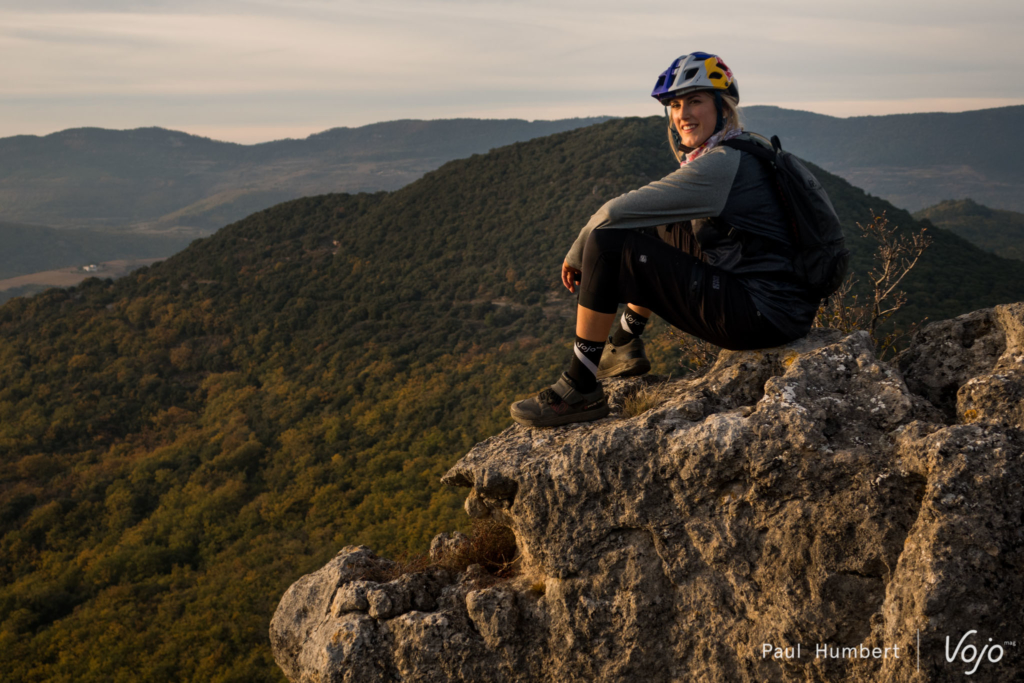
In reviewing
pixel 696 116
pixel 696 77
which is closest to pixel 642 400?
pixel 696 116

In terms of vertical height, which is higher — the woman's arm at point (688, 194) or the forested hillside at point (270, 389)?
the woman's arm at point (688, 194)

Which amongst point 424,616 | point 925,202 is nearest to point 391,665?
point 424,616

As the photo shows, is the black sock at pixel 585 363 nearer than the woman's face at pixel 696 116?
No

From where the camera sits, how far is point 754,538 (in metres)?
3.10

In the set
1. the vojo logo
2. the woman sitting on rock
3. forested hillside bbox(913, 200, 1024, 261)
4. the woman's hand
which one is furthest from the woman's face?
forested hillside bbox(913, 200, 1024, 261)

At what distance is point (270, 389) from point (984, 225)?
217 ft

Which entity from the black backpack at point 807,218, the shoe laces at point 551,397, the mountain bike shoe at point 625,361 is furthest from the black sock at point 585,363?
the black backpack at point 807,218

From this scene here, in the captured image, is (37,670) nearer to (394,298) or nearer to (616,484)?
(616,484)

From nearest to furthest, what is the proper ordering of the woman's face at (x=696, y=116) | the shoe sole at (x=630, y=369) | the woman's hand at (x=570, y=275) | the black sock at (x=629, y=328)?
the woman's face at (x=696, y=116)
the woman's hand at (x=570, y=275)
the black sock at (x=629, y=328)
the shoe sole at (x=630, y=369)

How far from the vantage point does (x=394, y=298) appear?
34.5 meters

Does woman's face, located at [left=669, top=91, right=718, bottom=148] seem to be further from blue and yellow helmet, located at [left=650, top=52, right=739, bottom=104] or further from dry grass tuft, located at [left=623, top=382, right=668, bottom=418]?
dry grass tuft, located at [left=623, top=382, right=668, bottom=418]

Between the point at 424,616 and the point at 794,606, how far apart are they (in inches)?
79.3

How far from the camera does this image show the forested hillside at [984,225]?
2015 inches

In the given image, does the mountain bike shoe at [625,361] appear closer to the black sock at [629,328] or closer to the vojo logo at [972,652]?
the black sock at [629,328]
